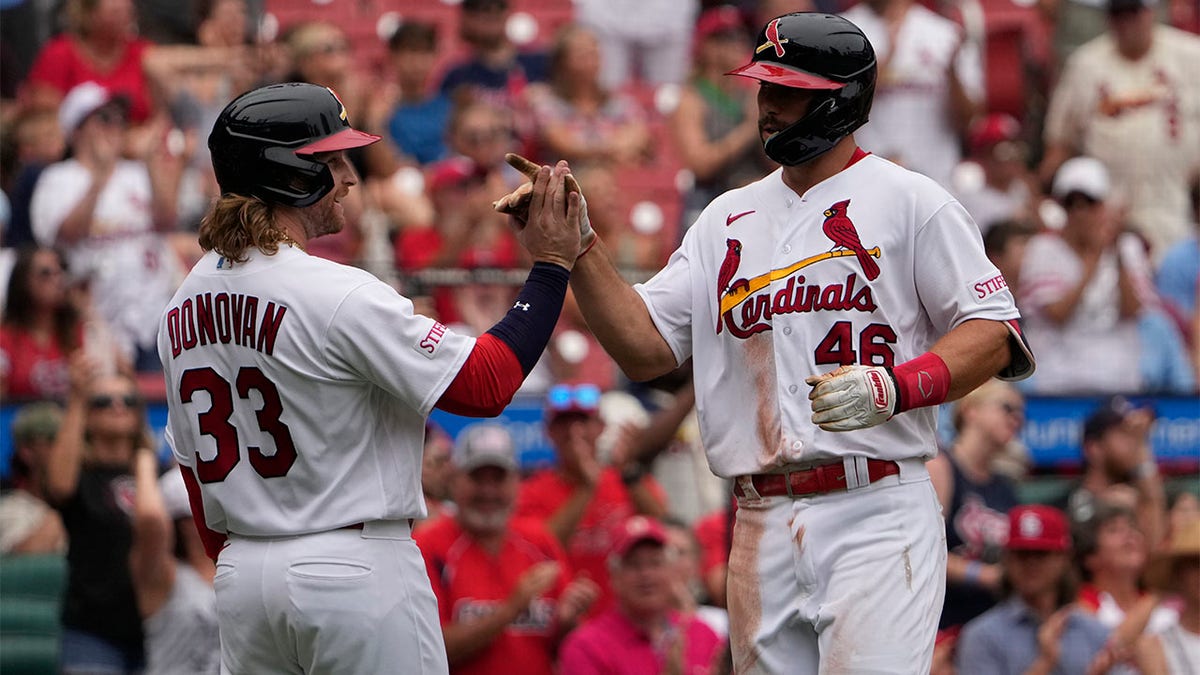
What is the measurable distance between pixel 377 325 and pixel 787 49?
1.23 m

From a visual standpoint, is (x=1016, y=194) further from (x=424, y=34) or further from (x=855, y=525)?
(x=855, y=525)

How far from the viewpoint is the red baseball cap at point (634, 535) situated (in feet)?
23.0

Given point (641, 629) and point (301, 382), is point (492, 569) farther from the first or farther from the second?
point (301, 382)

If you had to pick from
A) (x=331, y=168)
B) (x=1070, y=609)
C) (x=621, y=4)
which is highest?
(x=331, y=168)

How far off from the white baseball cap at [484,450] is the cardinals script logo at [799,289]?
101 inches

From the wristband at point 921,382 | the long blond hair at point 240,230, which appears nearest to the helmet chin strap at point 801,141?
the wristband at point 921,382

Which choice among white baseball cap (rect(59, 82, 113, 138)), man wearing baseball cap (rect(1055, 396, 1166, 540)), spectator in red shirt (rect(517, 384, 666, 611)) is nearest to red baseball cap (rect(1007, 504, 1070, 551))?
man wearing baseball cap (rect(1055, 396, 1166, 540))

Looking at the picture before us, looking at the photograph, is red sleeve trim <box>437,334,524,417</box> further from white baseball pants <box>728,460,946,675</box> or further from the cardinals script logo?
white baseball pants <box>728,460,946,675</box>

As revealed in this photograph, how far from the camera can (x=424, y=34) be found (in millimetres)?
10539

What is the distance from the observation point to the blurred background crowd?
23.4 feet

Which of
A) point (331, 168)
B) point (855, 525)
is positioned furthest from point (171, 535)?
point (855, 525)

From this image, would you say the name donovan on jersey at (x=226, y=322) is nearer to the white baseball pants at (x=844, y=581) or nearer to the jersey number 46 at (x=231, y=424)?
the jersey number 46 at (x=231, y=424)

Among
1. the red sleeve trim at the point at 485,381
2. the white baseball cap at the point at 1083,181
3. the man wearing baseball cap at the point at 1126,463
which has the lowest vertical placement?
the man wearing baseball cap at the point at 1126,463

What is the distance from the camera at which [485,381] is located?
4.24m
